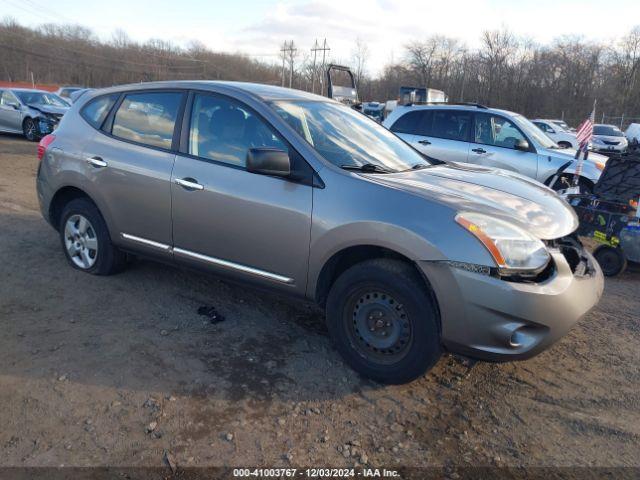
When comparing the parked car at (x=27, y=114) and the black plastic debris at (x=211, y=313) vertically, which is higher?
the parked car at (x=27, y=114)

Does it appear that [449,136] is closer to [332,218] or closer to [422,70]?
[332,218]

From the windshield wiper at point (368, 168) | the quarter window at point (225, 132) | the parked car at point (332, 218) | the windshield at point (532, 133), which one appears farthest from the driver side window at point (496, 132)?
the quarter window at point (225, 132)

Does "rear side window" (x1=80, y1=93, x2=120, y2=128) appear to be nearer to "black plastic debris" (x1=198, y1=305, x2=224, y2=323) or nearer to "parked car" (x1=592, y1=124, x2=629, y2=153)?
"black plastic debris" (x1=198, y1=305, x2=224, y2=323)

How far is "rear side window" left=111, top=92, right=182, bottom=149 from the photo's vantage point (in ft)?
13.5

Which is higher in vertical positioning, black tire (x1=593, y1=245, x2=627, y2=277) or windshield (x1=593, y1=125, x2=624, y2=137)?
windshield (x1=593, y1=125, x2=624, y2=137)

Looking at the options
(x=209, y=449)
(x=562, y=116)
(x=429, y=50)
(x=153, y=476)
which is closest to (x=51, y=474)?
(x=153, y=476)

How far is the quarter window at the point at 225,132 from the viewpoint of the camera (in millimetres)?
3674

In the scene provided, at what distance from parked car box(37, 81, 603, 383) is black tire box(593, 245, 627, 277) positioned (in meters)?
2.41

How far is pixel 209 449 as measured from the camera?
2592 mm

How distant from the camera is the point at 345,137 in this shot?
391 cm

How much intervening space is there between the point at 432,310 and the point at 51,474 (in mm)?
2124

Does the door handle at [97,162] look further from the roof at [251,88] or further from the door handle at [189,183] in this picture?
the door handle at [189,183]

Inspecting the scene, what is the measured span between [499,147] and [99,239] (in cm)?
663

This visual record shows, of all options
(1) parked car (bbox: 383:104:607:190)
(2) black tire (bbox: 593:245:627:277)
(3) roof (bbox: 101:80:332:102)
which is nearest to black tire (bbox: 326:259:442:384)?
(3) roof (bbox: 101:80:332:102)
